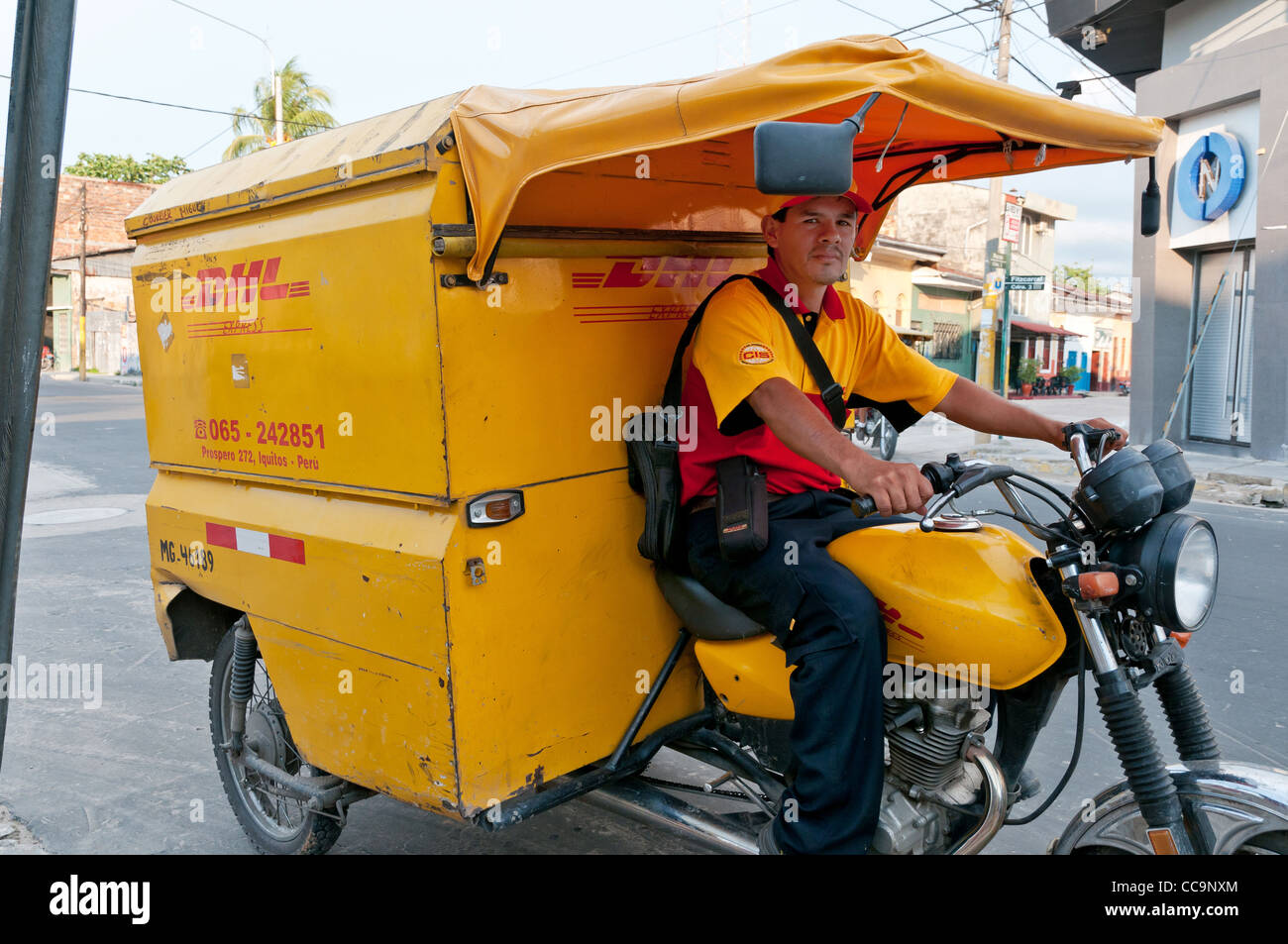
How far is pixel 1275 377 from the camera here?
13.9 meters

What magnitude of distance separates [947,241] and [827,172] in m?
40.3

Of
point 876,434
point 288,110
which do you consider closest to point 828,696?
point 876,434

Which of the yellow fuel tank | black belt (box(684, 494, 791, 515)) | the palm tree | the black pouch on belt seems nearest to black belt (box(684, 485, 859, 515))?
black belt (box(684, 494, 791, 515))

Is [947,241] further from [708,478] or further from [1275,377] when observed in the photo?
[708,478]

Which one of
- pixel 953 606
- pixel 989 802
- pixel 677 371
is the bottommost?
pixel 989 802

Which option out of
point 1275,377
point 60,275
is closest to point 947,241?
point 1275,377

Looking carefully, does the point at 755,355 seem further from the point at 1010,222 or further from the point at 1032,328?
the point at 1032,328

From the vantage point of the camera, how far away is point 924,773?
2.52 metres

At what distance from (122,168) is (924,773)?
60.5 metres

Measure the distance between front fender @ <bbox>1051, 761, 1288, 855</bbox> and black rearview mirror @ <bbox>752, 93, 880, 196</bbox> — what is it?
152 centimetres

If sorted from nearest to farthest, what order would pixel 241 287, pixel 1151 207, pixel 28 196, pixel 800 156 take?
1. pixel 800 156
2. pixel 28 196
3. pixel 1151 207
4. pixel 241 287

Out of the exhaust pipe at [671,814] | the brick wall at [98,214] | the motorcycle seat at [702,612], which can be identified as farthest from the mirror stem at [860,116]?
the brick wall at [98,214]

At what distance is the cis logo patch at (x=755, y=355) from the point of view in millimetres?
2602

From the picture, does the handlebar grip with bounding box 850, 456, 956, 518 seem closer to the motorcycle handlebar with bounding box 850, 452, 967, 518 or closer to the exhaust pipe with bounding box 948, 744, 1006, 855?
the motorcycle handlebar with bounding box 850, 452, 967, 518
